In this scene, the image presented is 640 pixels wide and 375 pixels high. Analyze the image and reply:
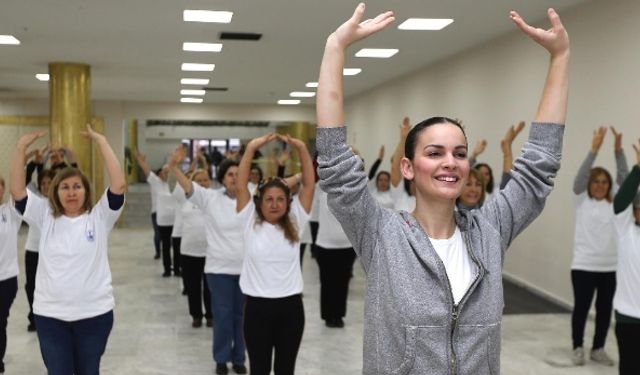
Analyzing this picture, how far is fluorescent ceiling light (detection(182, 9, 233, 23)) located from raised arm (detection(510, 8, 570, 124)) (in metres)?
6.35

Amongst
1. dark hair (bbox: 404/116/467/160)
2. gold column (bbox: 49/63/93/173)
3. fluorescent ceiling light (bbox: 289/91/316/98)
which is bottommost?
dark hair (bbox: 404/116/467/160)

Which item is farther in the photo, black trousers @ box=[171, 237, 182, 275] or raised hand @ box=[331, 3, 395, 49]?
black trousers @ box=[171, 237, 182, 275]

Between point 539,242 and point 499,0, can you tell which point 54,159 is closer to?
point 499,0

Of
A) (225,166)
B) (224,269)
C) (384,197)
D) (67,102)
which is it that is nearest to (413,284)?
(224,269)

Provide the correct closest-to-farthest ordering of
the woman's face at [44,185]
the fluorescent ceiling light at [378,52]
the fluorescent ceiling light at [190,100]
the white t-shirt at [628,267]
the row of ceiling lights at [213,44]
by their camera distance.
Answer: the white t-shirt at [628,267] → the woman's face at [44,185] → the row of ceiling lights at [213,44] → the fluorescent ceiling light at [378,52] → the fluorescent ceiling light at [190,100]

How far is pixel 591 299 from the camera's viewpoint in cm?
578

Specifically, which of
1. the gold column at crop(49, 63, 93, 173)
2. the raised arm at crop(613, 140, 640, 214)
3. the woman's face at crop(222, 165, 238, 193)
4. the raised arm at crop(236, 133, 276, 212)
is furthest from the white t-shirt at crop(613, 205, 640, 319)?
the gold column at crop(49, 63, 93, 173)

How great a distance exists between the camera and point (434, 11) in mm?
7793

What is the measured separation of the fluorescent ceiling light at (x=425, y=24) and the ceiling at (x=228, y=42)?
0.13m

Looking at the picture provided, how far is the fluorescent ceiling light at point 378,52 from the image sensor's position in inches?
423

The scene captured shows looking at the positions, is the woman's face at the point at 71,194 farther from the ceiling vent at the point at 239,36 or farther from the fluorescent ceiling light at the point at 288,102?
the fluorescent ceiling light at the point at 288,102

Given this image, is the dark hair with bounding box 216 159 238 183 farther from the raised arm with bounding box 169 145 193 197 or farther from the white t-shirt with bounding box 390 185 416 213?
the white t-shirt with bounding box 390 185 416 213

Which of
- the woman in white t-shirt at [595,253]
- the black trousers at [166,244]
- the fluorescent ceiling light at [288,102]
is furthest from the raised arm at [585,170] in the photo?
the fluorescent ceiling light at [288,102]

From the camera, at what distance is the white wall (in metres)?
6.98
